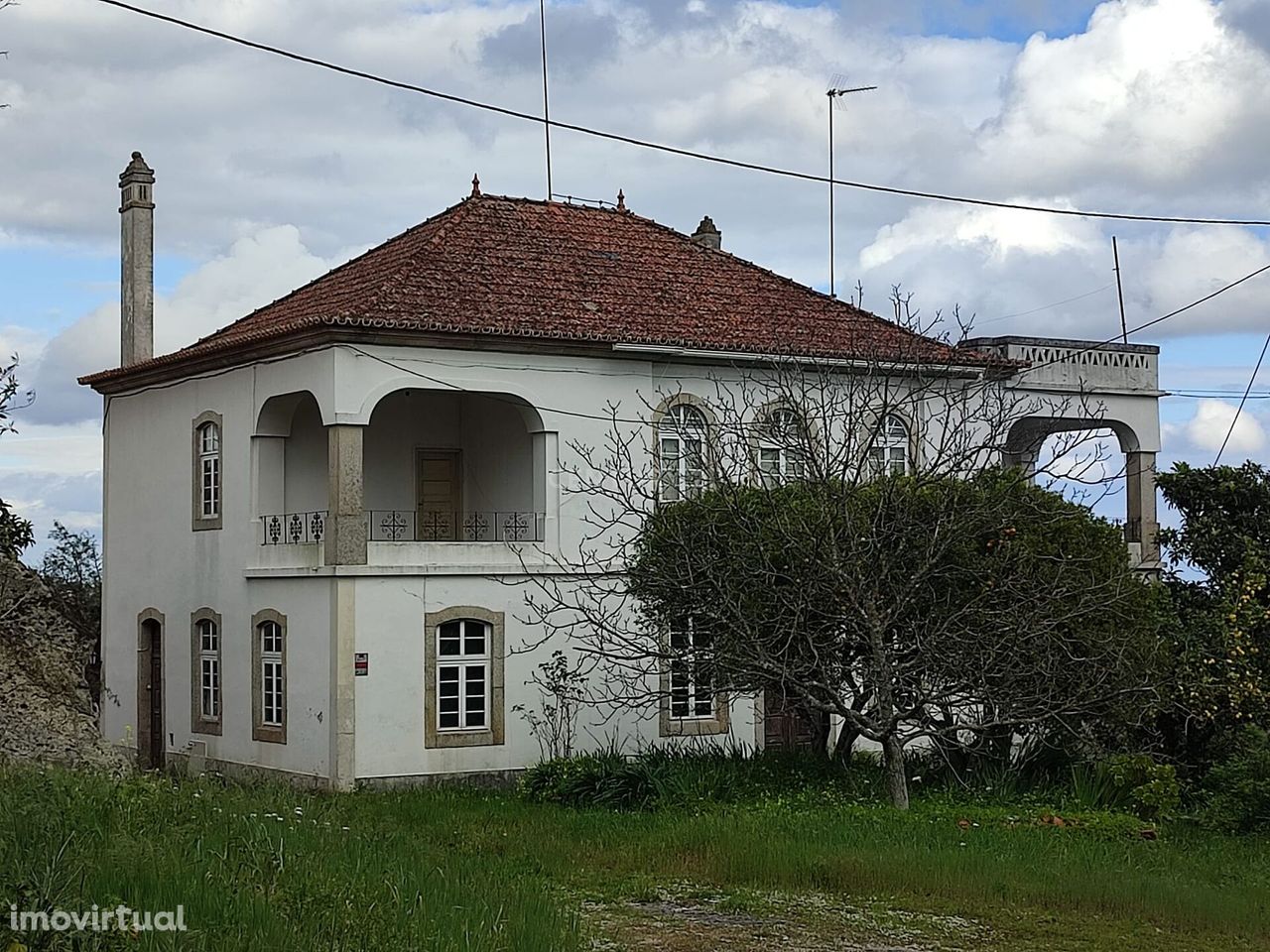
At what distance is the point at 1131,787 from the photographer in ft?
64.9

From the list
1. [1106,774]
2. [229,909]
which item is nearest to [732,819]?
[1106,774]

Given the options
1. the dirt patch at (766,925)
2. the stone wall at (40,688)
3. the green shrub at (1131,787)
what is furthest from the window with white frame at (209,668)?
the stone wall at (40,688)

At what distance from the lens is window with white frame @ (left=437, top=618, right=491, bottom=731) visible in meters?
24.1

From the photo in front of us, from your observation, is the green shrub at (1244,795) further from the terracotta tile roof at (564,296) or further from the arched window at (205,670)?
the arched window at (205,670)

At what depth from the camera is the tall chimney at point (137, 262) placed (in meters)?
30.3

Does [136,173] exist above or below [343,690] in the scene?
above

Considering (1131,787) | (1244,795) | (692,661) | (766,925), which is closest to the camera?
(766,925)

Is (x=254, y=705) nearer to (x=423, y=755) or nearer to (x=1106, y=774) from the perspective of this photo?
(x=423, y=755)

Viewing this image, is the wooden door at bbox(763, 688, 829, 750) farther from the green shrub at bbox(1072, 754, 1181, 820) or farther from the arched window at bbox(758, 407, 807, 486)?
the green shrub at bbox(1072, 754, 1181, 820)

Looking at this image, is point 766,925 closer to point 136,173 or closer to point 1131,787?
point 1131,787

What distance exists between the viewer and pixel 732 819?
17.5 metres

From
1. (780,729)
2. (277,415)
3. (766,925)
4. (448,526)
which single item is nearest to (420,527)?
(448,526)

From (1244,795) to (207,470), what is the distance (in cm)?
1606

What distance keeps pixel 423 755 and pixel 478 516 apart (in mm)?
4399
